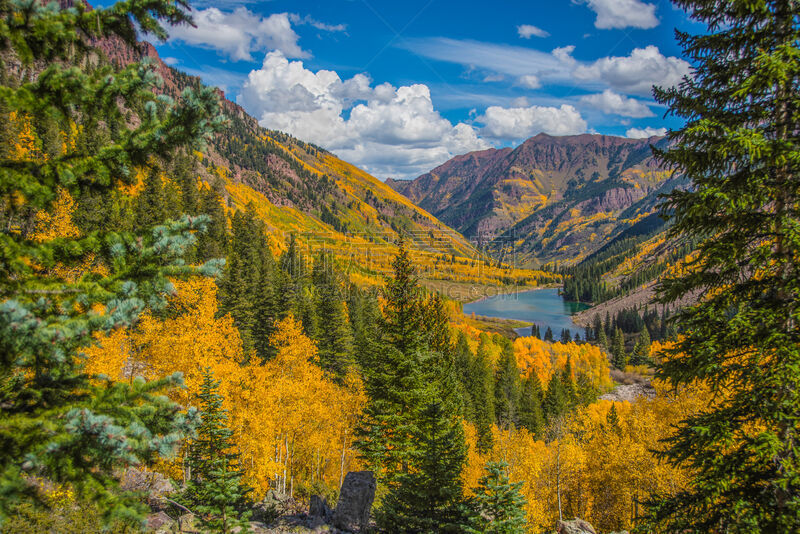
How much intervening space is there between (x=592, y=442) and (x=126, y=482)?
116ft

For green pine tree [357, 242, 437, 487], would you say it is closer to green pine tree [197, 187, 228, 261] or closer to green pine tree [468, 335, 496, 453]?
green pine tree [197, 187, 228, 261]

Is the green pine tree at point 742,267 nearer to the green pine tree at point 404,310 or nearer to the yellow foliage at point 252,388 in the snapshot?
the green pine tree at point 404,310

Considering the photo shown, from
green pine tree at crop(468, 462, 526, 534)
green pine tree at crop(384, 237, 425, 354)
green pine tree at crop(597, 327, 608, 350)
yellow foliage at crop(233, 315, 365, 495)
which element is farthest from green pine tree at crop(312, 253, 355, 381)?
green pine tree at crop(597, 327, 608, 350)

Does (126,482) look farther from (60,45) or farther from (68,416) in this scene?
(60,45)

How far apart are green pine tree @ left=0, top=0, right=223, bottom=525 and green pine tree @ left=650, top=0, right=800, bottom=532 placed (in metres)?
9.33

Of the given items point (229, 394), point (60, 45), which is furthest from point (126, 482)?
point (60, 45)

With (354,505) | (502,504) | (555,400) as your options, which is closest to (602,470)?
(354,505)

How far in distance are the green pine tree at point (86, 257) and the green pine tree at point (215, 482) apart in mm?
9120

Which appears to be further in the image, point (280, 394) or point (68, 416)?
point (280, 394)

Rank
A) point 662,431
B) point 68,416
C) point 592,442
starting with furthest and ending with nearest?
1. point 592,442
2. point 662,431
3. point 68,416

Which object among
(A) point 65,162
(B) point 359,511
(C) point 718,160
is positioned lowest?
(B) point 359,511

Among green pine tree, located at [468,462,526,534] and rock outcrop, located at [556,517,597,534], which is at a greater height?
green pine tree, located at [468,462,526,534]

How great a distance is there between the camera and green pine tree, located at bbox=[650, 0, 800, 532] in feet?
23.9

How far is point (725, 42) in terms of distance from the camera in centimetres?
825
